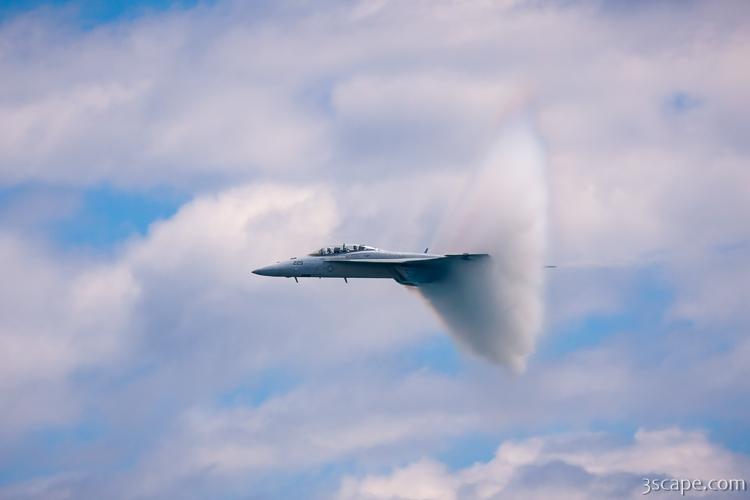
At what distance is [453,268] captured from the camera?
640 ft

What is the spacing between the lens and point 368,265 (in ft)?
640

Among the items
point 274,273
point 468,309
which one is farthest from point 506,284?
point 274,273

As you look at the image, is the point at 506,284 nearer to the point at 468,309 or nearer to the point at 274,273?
the point at 468,309

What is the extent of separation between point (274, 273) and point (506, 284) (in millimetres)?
17572

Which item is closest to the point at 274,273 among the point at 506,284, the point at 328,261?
the point at 328,261

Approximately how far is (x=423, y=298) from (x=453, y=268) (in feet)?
14.1

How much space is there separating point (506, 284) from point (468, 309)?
3399 mm

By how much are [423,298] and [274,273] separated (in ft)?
37.1

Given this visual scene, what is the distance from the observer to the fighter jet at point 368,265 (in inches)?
7643

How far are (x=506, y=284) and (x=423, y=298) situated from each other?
648cm

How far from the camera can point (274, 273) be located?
19600 centimetres

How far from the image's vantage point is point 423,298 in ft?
650

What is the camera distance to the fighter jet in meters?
194

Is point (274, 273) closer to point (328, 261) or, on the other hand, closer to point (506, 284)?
point (328, 261)
